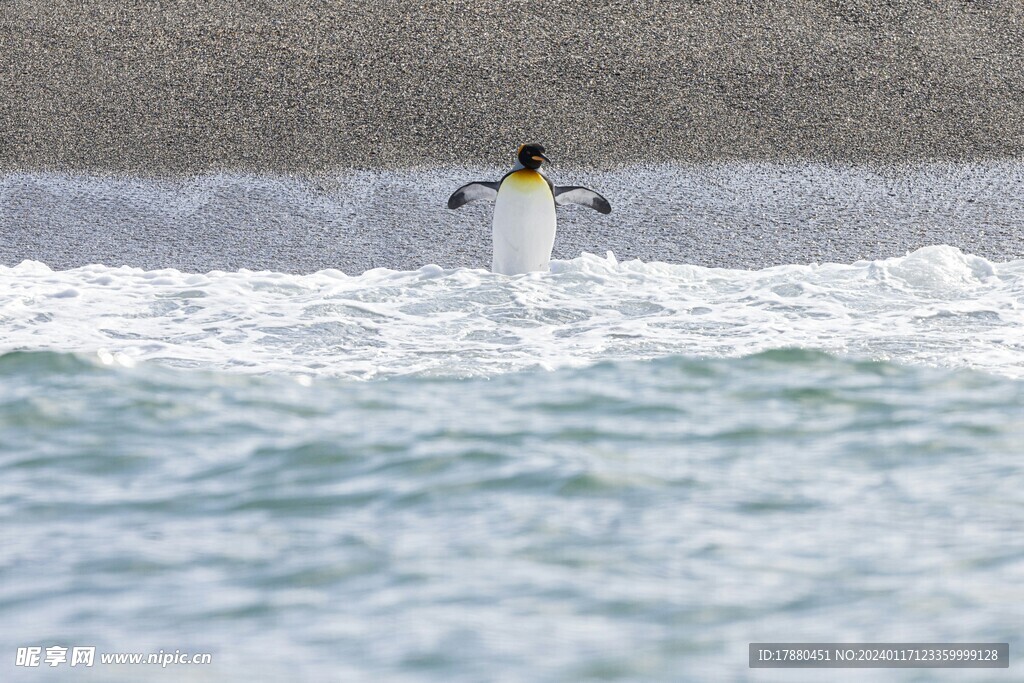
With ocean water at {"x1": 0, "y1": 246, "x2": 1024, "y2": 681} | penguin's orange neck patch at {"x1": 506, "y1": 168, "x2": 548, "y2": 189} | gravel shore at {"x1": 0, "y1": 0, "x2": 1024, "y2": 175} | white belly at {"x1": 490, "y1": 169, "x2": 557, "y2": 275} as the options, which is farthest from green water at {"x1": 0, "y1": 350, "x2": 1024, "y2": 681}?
gravel shore at {"x1": 0, "y1": 0, "x2": 1024, "y2": 175}

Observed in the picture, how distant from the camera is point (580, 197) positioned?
337 inches

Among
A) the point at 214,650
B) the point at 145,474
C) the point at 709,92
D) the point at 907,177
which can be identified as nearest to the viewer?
the point at 214,650

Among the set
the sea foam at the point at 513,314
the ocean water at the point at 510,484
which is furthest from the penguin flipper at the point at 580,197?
the ocean water at the point at 510,484

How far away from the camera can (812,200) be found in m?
9.62

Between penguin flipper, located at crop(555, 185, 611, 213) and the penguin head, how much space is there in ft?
1.32

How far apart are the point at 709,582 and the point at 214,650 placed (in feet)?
4.53

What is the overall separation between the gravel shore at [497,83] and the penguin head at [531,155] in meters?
2.25

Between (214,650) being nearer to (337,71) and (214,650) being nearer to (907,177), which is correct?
(907,177)

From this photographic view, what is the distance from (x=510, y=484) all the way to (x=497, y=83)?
7.94m

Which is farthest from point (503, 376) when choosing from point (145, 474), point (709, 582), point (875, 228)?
point (875, 228)

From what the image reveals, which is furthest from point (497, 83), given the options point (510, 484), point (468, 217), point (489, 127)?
point (510, 484)

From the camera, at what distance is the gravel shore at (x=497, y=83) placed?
10.5m

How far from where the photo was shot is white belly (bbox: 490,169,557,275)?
807 centimetres

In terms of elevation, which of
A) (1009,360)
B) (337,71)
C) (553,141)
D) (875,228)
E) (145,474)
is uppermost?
(337,71)
